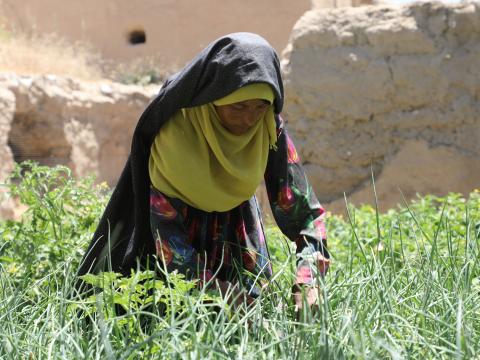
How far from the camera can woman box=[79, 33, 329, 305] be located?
5.63ft

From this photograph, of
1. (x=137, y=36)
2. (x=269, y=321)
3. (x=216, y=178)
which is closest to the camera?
(x=269, y=321)

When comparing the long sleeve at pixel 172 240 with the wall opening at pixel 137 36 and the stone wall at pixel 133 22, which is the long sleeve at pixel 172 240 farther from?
the wall opening at pixel 137 36

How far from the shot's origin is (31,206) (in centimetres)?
254

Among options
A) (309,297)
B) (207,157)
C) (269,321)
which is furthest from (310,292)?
(207,157)

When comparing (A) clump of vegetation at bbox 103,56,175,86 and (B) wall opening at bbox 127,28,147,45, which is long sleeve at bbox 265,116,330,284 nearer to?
(A) clump of vegetation at bbox 103,56,175,86

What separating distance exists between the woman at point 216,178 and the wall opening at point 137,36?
10.7 meters

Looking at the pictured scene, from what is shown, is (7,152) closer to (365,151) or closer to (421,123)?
(365,151)

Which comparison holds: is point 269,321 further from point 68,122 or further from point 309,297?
point 68,122

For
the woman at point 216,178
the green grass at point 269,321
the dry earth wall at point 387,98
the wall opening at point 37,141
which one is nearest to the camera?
the green grass at point 269,321

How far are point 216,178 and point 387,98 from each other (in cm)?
429

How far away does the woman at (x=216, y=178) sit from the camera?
172 centimetres

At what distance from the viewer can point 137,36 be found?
12.7 metres

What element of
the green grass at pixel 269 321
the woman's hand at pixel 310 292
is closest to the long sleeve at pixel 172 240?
the green grass at pixel 269 321

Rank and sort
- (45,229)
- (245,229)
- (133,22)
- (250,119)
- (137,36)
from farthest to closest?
(137,36), (133,22), (45,229), (245,229), (250,119)
